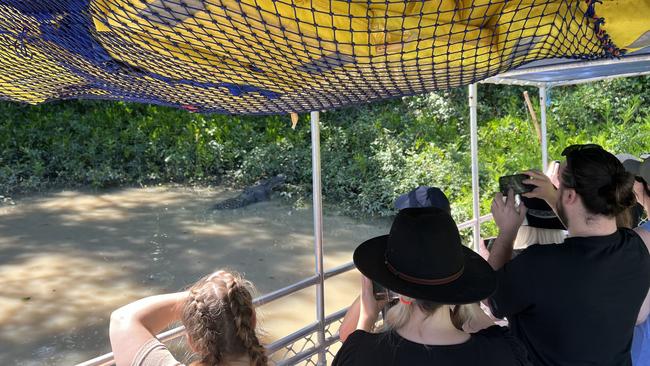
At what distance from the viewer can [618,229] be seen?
1499mm

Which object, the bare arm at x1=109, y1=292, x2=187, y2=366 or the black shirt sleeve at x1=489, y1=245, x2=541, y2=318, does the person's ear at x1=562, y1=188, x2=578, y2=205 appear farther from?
the bare arm at x1=109, y1=292, x2=187, y2=366

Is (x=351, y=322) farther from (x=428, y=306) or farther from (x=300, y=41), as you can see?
(x=300, y=41)

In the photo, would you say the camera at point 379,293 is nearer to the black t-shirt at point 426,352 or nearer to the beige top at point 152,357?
the black t-shirt at point 426,352

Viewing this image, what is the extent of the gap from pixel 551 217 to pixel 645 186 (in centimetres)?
51

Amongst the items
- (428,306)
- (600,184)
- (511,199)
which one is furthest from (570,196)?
(428,306)

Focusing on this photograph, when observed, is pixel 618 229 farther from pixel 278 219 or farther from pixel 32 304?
pixel 278 219

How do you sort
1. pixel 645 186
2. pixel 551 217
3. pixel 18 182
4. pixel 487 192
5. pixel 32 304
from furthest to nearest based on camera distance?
pixel 18 182 → pixel 487 192 → pixel 32 304 → pixel 645 186 → pixel 551 217

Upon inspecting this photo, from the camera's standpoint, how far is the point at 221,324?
3.65ft

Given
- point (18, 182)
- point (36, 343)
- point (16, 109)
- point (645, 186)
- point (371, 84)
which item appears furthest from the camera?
point (16, 109)

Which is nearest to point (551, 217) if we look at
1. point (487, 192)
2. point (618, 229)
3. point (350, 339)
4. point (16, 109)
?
point (618, 229)

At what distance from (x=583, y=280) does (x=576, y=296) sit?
0.04 meters

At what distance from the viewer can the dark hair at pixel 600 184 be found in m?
1.41

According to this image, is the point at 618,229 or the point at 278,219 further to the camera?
the point at 278,219

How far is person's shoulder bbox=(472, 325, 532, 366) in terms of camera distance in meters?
1.07
